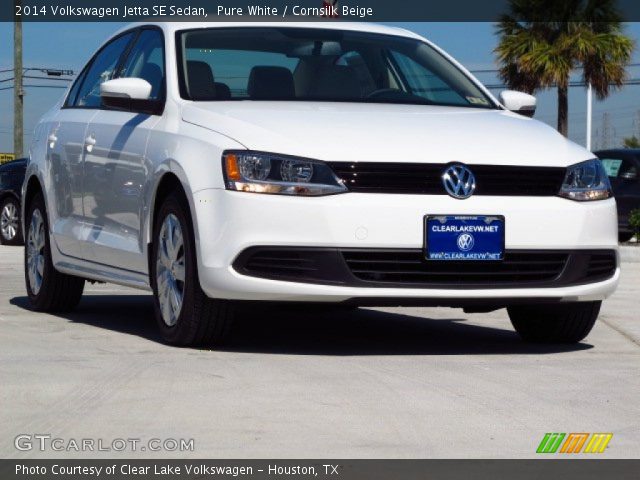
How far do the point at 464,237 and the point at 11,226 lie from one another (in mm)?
13801

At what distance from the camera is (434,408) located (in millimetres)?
5852

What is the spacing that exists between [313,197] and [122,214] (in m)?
1.63

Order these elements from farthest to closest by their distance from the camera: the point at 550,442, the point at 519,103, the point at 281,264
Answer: the point at 519,103
the point at 281,264
the point at 550,442

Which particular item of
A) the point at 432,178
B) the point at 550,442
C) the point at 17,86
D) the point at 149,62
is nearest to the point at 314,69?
the point at 149,62

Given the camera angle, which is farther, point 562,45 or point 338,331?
point 562,45

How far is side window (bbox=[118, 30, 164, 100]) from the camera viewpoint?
27.5 feet

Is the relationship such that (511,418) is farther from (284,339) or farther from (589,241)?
(284,339)

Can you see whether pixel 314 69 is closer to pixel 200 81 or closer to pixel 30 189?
pixel 200 81

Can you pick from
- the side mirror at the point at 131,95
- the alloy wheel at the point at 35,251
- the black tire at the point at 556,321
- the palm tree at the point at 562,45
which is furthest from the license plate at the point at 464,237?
the palm tree at the point at 562,45

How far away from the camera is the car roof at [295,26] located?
28.2ft

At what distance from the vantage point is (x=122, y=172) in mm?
8328

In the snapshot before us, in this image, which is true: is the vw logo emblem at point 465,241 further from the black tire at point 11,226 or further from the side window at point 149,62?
the black tire at point 11,226

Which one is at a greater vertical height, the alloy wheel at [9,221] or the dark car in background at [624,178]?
the dark car in background at [624,178]

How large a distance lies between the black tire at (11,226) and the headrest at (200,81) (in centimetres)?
1218
